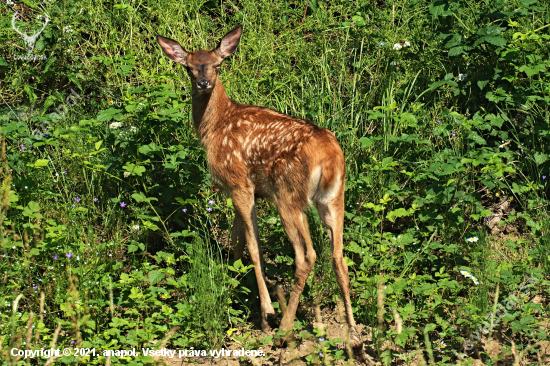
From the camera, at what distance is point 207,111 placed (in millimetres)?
5188

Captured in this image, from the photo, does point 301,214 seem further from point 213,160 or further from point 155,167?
point 155,167

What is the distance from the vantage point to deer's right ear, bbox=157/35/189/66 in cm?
519

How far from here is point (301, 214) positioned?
14.3ft

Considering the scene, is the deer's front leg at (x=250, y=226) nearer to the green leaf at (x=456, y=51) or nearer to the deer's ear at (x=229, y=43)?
the deer's ear at (x=229, y=43)

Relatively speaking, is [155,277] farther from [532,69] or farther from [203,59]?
[532,69]

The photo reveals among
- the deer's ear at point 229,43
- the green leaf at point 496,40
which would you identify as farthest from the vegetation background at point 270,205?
the deer's ear at point 229,43

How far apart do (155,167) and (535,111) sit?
387 centimetres

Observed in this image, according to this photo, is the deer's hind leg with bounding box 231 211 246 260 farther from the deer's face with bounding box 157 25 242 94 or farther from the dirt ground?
the deer's face with bounding box 157 25 242 94

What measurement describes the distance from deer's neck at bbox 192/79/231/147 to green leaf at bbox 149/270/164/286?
1.28 metres

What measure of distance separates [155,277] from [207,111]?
1.63 m

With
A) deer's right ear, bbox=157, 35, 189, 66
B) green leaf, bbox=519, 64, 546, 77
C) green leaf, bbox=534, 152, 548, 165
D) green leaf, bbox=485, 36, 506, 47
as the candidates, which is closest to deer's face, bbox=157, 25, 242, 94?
deer's right ear, bbox=157, 35, 189, 66

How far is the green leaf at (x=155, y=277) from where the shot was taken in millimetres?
4430

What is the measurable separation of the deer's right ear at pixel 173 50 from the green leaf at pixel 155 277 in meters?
1.96

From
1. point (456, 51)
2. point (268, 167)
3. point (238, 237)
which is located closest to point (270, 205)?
point (238, 237)
